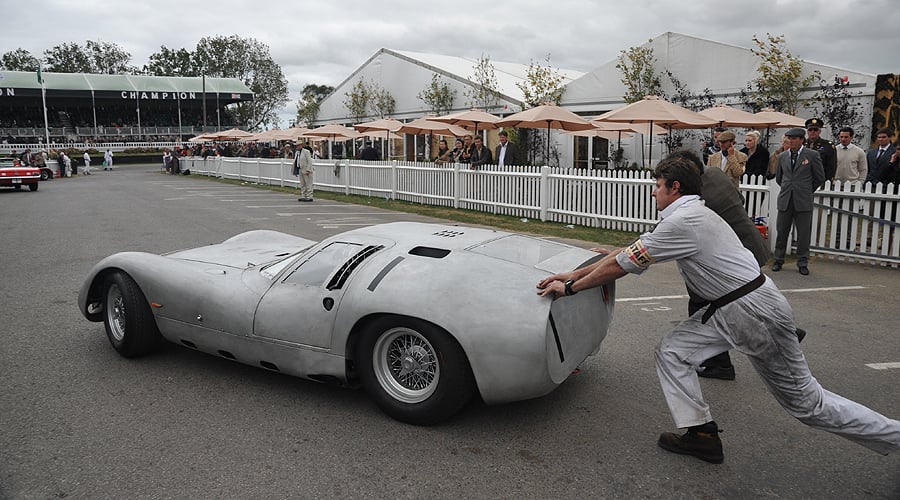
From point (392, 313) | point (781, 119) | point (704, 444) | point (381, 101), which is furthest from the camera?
point (381, 101)

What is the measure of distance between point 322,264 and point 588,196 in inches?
377

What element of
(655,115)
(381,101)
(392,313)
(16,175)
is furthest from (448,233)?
(381,101)

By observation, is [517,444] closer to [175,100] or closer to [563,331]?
[563,331]

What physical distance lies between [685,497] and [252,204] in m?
16.6

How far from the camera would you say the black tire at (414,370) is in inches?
138

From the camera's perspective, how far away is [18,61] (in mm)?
91375

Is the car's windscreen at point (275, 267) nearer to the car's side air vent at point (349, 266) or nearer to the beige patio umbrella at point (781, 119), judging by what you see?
the car's side air vent at point (349, 266)

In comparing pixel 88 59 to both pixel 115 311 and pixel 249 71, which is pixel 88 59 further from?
pixel 115 311

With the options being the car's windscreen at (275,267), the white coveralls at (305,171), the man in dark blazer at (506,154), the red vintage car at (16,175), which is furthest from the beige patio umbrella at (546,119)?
the red vintage car at (16,175)

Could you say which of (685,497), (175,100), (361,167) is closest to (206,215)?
(361,167)

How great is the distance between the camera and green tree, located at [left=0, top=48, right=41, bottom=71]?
91312mm

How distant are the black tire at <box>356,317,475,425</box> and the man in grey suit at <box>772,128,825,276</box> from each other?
6.53 meters

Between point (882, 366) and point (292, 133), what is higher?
point (292, 133)

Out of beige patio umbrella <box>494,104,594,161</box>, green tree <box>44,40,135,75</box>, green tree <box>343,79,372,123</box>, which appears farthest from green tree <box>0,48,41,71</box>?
beige patio umbrella <box>494,104,594,161</box>
